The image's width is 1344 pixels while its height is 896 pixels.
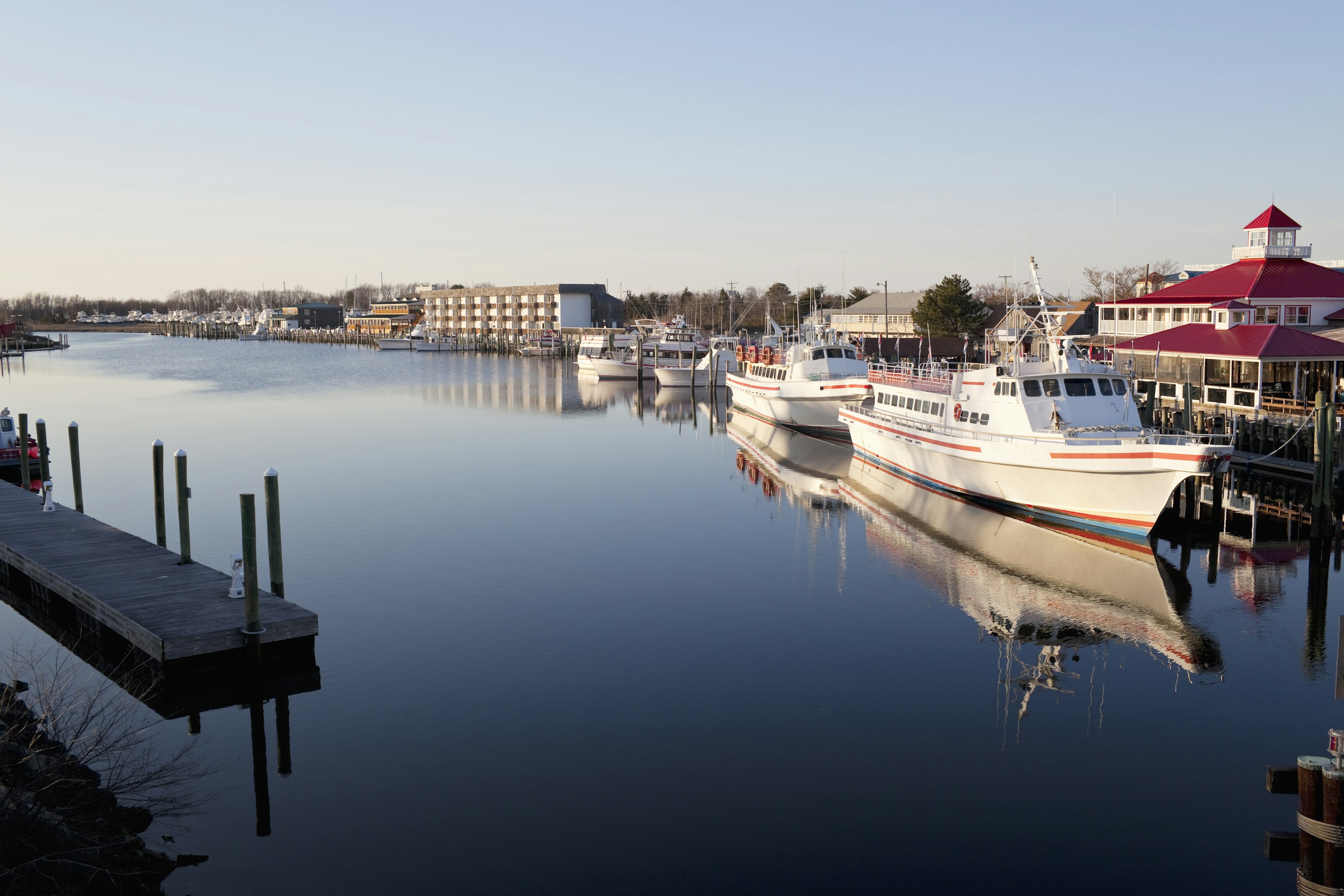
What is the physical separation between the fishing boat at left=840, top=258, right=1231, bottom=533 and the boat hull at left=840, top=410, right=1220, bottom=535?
0.09 ft

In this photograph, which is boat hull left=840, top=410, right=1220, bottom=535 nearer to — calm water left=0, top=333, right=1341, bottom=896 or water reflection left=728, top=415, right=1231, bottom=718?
water reflection left=728, top=415, right=1231, bottom=718

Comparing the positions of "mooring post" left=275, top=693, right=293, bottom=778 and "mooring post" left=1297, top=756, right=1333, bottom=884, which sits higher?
"mooring post" left=1297, top=756, right=1333, bottom=884

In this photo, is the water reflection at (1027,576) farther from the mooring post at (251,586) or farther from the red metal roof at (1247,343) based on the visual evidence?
the red metal roof at (1247,343)

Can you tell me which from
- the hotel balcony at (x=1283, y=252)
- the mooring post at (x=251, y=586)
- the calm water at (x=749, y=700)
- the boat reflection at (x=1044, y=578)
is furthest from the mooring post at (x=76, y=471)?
the hotel balcony at (x=1283, y=252)

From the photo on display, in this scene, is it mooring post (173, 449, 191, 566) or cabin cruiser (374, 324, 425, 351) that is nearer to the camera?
mooring post (173, 449, 191, 566)

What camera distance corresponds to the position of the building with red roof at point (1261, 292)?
46.2 m

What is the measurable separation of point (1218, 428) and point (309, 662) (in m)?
31.0

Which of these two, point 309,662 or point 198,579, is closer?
point 309,662

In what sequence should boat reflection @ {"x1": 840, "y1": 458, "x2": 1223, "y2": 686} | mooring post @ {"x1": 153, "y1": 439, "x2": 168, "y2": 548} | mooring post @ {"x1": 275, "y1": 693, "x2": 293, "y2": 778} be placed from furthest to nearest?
mooring post @ {"x1": 153, "y1": 439, "x2": 168, "y2": 548} < boat reflection @ {"x1": 840, "y1": 458, "x2": 1223, "y2": 686} < mooring post @ {"x1": 275, "y1": 693, "x2": 293, "y2": 778}

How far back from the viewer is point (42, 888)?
8.88m

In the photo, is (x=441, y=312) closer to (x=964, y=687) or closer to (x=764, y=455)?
(x=764, y=455)

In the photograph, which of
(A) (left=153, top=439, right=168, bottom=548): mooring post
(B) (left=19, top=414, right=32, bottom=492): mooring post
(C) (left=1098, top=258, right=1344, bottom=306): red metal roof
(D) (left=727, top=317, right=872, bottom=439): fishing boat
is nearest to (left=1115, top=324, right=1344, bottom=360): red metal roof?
(C) (left=1098, top=258, right=1344, bottom=306): red metal roof

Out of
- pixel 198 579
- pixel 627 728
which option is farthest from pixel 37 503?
pixel 627 728

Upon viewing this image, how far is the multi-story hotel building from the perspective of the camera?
155 meters
